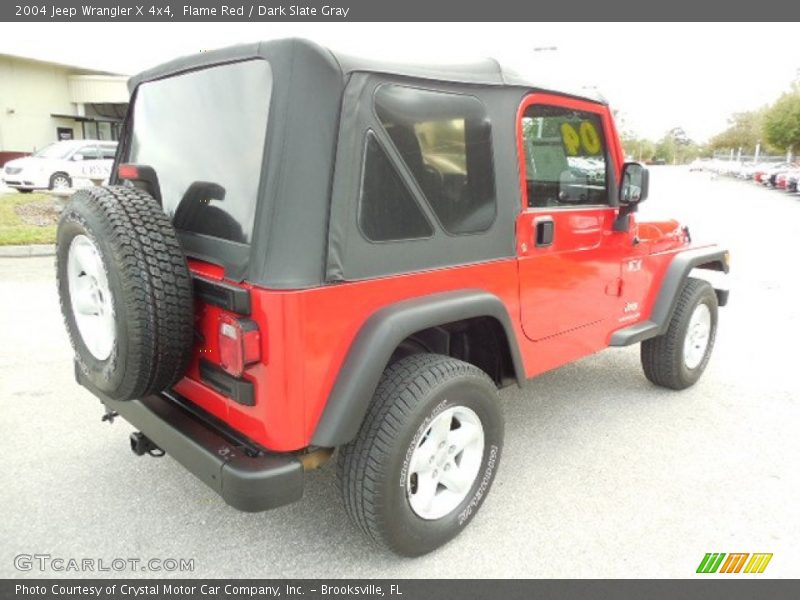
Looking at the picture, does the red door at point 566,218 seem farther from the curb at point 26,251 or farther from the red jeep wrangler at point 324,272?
the curb at point 26,251

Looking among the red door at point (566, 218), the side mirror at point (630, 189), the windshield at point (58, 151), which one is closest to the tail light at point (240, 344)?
the red door at point (566, 218)

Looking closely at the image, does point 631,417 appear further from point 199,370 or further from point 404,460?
point 199,370

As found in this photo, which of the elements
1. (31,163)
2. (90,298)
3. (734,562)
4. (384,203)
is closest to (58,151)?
(31,163)

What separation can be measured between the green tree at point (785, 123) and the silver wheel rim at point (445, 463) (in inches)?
1842

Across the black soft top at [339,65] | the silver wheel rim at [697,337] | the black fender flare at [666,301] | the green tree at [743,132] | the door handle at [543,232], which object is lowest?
the silver wheel rim at [697,337]

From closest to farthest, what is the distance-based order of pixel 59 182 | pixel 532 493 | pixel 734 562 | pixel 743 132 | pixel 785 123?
pixel 734 562 → pixel 532 493 → pixel 59 182 → pixel 785 123 → pixel 743 132

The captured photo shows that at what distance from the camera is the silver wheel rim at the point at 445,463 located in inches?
95.1

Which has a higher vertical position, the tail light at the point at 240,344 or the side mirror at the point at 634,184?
the side mirror at the point at 634,184

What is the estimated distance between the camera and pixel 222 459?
2092 millimetres

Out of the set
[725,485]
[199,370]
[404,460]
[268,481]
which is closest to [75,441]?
[199,370]

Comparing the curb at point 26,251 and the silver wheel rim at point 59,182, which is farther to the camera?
the silver wheel rim at point 59,182

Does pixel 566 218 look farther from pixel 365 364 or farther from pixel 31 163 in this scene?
pixel 31 163

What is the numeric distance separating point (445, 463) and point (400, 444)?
41 cm

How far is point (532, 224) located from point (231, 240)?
1424 mm
